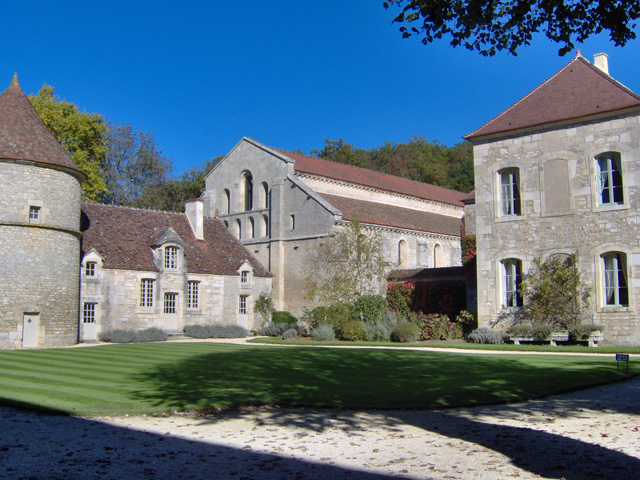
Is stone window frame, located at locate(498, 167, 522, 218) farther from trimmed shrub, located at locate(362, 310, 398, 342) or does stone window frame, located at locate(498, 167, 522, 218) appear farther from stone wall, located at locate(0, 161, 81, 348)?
stone wall, located at locate(0, 161, 81, 348)

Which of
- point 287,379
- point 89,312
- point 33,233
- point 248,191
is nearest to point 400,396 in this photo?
point 287,379

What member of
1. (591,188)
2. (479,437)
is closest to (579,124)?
(591,188)

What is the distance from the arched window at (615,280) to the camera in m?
21.1

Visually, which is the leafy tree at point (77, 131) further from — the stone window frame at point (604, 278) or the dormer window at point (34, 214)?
the stone window frame at point (604, 278)

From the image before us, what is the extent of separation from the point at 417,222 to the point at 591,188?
2059cm

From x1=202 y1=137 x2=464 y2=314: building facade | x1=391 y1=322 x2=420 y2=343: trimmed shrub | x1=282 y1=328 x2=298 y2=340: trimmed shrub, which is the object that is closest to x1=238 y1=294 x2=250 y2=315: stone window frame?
x1=202 y1=137 x2=464 y2=314: building facade

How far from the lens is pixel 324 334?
27.0 meters

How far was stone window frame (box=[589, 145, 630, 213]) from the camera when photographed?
21.1 meters

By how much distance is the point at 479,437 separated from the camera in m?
7.40

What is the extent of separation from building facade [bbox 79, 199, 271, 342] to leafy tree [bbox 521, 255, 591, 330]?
16822 mm

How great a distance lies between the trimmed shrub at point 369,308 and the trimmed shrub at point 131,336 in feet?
31.2

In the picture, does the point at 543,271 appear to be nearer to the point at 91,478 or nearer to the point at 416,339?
the point at 416,339

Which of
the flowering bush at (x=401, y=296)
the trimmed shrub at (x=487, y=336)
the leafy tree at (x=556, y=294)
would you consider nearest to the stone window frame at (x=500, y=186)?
the leafy tree at (x=556, y=294)

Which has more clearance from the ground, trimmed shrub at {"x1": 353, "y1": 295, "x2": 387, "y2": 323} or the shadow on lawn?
trimmed shrub at {"x1": 353, "y1": 295, "x2": 387, "y2": 323}
